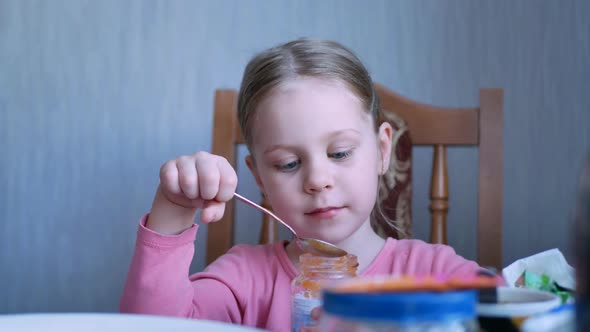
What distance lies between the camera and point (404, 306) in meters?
0.22

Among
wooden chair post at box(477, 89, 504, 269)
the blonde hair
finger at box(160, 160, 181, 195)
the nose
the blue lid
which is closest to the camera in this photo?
the blue lid

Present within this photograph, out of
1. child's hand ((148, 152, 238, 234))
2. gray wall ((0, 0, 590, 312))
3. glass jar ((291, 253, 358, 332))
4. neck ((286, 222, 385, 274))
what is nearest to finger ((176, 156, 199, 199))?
child's hand ((148, 152, 238, 234))

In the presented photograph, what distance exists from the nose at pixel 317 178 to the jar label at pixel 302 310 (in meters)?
0.27

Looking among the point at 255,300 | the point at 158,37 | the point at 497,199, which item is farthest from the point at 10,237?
the point at 497,199

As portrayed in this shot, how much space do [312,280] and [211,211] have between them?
0.14 m

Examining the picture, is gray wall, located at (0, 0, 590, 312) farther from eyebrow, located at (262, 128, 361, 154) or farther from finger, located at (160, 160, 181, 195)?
finger, located at (160, 160, 181, 195)

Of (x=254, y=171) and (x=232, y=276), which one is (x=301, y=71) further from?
(x=232, y=276)

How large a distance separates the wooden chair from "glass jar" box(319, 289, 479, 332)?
96 cm

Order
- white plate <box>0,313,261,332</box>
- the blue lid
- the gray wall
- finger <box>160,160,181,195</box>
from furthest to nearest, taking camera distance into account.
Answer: the gray wall, finger <box>160,160,181,195</box>, white plate <box>0,313,261,332</box>, the blue lid

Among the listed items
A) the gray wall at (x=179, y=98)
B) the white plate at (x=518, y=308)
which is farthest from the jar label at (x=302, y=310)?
the gray wall at (x=179, y=98)

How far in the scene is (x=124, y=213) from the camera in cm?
164

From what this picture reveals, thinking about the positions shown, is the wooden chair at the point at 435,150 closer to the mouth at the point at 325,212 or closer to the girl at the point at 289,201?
the girl at the point at 289,201

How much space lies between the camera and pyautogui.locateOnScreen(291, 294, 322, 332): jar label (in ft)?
1.74

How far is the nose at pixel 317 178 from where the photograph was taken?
2.65 feet
